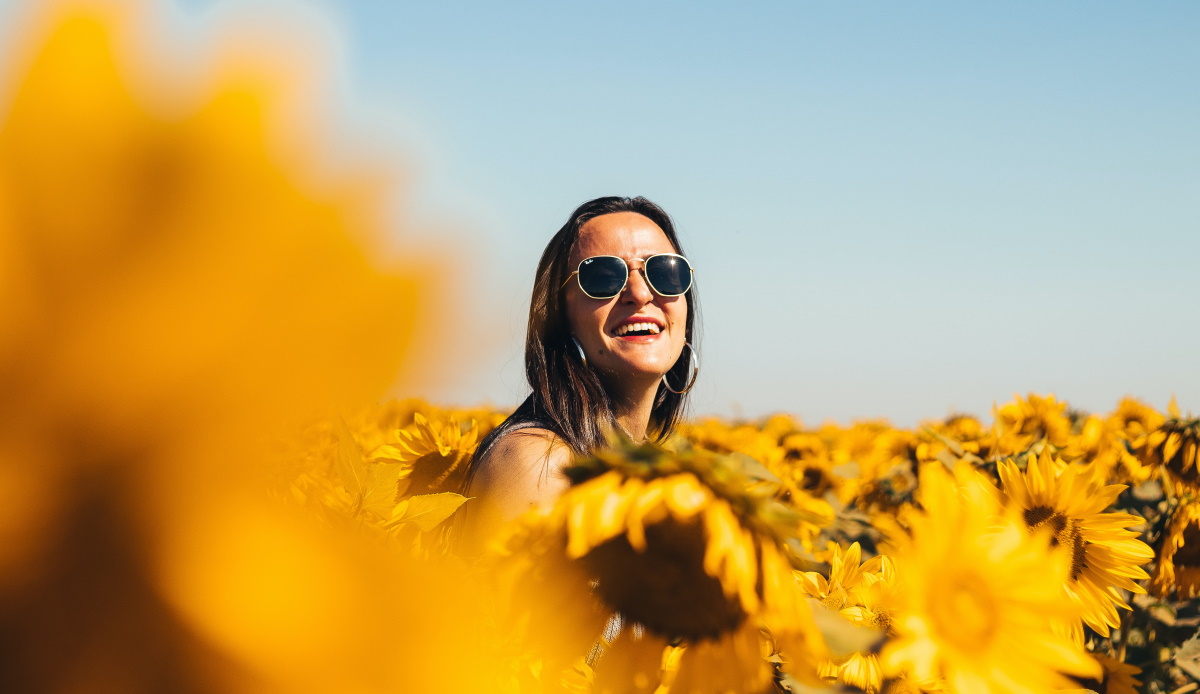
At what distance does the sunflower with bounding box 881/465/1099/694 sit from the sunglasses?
62.3 inches

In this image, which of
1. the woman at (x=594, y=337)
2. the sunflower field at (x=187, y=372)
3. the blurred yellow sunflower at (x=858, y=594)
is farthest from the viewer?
the woman at (x=594, y=337)

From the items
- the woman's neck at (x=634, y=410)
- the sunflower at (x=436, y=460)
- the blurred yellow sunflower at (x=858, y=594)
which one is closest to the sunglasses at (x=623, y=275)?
the woman's neck at (x=634, y=410)

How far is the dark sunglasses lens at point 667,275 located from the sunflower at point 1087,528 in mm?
978

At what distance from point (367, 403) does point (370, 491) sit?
0.38 meters

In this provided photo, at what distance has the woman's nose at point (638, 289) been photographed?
7.70 ft

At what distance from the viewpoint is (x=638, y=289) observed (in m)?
2.37

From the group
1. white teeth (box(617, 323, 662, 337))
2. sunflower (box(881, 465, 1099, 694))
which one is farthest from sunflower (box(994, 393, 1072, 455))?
sunflower (box(881, 465, 1099, 694))

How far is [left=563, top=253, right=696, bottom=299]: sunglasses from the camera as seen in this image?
233 cm

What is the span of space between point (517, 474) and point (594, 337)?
564 millimetres

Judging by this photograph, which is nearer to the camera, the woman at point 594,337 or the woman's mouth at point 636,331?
the woman at point 594,337

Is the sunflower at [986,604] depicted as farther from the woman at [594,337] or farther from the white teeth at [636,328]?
the white teeth at [636,328]

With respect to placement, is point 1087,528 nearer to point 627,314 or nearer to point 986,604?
point 627,314

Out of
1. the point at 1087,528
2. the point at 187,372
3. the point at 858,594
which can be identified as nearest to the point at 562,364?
the point at 858,594

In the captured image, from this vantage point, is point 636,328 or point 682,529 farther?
point 636,328
